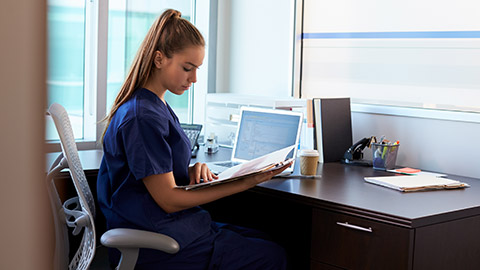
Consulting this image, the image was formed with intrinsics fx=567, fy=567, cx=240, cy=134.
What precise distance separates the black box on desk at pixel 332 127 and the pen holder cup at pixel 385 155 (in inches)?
8.0

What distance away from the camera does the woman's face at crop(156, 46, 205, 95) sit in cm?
163

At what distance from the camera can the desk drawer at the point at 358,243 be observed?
1.48 meters

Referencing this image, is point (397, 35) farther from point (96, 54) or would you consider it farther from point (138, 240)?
point (138, 240)

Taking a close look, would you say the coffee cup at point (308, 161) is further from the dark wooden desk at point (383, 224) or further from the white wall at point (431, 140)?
the white wall at point (431, 140)

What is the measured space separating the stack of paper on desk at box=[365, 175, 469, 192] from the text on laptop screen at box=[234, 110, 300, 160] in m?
0.33

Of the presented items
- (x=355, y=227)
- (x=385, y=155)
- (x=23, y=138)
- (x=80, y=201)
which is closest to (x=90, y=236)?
(x=80, y=201)

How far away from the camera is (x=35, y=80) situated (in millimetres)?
171

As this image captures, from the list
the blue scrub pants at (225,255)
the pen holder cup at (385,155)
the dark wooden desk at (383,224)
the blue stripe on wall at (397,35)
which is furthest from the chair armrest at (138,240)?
the blue stripe on wall at (397,35)

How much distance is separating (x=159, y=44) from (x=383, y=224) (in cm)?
80

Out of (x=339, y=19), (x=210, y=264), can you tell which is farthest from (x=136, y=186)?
(x=339, y=19)

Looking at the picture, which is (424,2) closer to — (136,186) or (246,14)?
(246,14)

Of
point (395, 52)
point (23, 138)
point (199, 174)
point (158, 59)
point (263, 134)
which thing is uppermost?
point (395, 52)

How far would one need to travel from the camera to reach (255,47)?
295 centimetres

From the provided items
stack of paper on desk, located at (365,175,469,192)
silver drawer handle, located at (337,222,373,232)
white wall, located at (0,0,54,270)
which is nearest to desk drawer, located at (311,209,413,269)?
silver drawer handle, located at (337,222,373,232)
